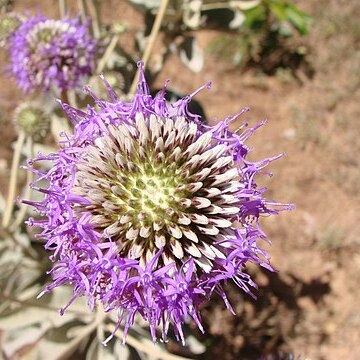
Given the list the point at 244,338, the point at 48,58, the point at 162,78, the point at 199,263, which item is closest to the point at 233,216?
the point at 199,263

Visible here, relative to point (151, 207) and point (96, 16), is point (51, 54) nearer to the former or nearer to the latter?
point (96, 16)

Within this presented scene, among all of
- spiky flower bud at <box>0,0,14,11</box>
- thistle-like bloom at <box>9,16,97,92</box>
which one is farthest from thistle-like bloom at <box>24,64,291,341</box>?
spiky flower bud at <box>0,0,14,11</box>

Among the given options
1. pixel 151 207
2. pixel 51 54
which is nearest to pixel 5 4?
pixel 51 54

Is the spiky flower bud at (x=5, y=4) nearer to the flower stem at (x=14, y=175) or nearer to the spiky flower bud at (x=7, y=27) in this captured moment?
the spiky flower bud at (x=7, y=27)

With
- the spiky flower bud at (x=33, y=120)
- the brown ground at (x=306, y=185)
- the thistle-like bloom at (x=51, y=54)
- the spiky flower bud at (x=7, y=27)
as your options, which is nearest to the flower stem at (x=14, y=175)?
Answer: the spiky flower bud at (x=33, y=120)

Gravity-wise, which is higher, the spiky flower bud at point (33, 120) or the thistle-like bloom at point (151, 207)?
the spiky flower bud at point (33, 120)

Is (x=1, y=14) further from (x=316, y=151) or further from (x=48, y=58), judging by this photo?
(x=316, y=151)
